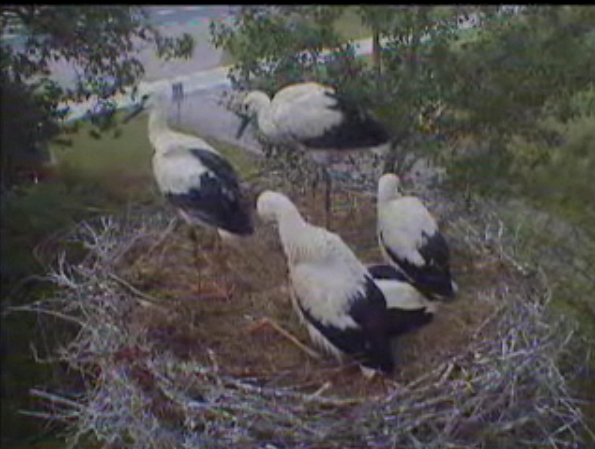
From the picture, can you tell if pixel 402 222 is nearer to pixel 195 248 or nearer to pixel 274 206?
pixel 274 206

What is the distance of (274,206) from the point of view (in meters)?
1.86

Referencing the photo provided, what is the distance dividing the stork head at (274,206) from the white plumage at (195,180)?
3.2 inches

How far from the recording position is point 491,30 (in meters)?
2.07

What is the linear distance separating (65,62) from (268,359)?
2.38 ft

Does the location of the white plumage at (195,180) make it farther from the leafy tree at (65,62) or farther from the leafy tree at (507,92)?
the leafy tree at (507,92)

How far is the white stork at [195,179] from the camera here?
1952mm

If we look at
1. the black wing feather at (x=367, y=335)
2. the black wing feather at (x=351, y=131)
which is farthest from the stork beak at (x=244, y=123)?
the black wing feather at (x=367, y=335)

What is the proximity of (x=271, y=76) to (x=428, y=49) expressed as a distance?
34cm

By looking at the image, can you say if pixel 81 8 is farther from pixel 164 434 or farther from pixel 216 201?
pixel 164 434

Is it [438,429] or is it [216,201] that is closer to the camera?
[438,429]

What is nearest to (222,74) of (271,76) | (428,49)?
(271,76)

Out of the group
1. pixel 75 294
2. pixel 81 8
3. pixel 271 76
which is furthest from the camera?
pixel 271 76

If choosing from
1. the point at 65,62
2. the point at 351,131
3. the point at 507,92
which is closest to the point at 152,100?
the point at 65,62

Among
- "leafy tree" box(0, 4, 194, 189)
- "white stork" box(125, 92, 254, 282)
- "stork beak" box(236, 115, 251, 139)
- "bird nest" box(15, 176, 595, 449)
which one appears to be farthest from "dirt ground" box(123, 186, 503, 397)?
"leafy tree" box(0, 4, 194, 189)
